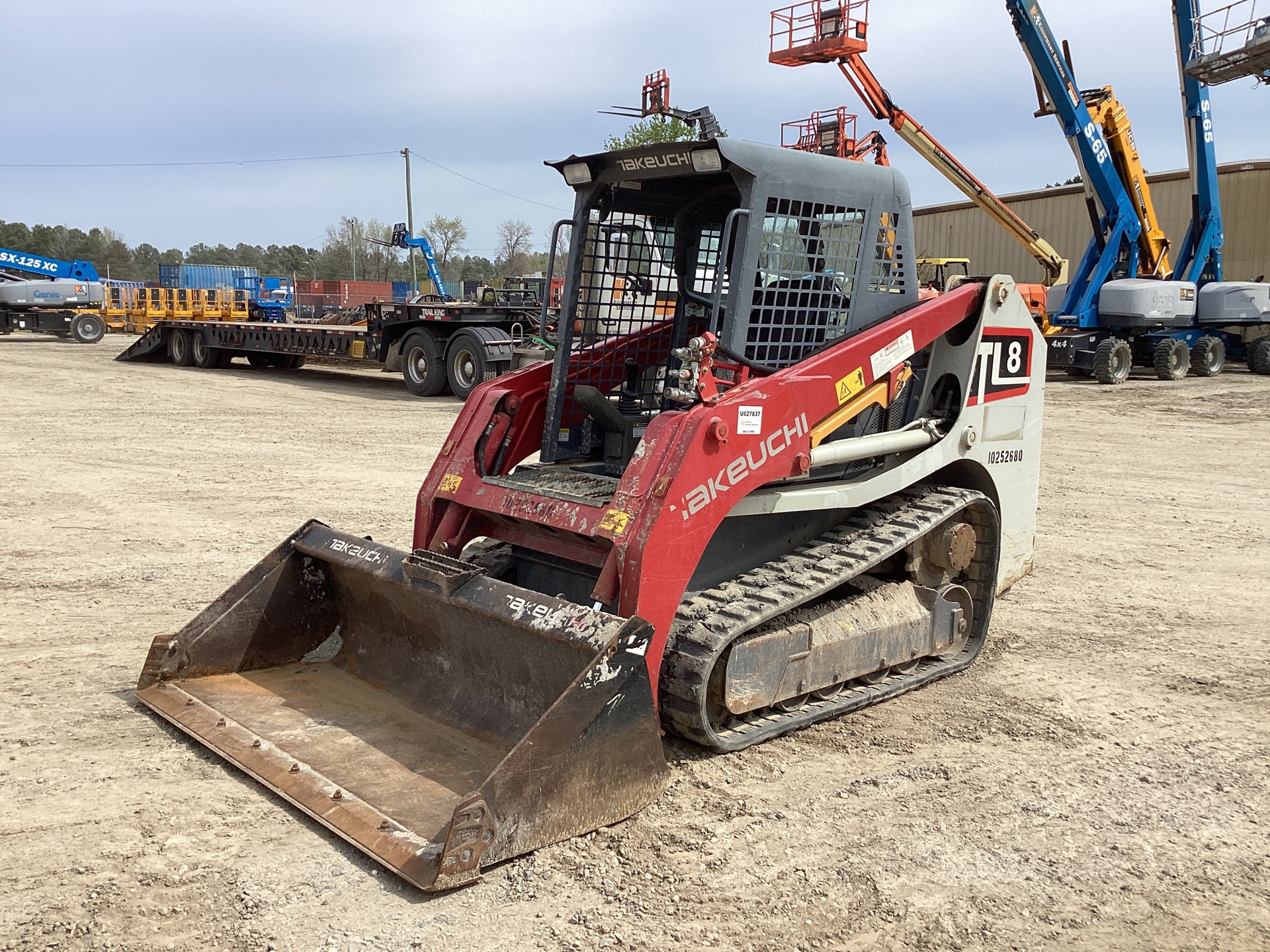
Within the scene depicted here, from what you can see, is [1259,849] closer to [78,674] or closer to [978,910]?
[978,910]

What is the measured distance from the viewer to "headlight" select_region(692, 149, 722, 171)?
4.36m

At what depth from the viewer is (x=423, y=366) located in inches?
707

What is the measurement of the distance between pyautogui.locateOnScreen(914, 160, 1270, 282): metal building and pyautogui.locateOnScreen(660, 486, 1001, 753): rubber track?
22.9 meters

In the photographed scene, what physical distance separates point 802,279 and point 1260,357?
21.0 m

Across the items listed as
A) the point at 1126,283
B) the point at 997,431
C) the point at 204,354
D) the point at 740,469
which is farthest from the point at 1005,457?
the point at 204,354

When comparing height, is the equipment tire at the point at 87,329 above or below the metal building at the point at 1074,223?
below

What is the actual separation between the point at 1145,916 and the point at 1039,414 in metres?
3.43

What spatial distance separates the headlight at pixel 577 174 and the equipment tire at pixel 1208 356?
20178 millimetres

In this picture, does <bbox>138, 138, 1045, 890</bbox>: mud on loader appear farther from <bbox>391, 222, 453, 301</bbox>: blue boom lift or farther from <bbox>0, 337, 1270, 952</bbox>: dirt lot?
<bbox>391, 222, 453, 301</bbox>: blue boom lift

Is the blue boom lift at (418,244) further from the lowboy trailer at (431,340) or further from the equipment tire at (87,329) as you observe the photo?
the equipment tire at (87,329)

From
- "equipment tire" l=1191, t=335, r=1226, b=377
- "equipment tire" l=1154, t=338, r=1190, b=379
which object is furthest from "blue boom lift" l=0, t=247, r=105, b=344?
"equipment tire" l=1191, t=335, r=1226, b=377

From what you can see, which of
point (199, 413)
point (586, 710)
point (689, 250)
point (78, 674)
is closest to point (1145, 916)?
point (586, 710)

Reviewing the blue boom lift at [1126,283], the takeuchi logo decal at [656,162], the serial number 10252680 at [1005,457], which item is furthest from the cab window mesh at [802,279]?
the blue boom lift at [1126,283]

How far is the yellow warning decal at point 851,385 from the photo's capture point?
15.1 feet
